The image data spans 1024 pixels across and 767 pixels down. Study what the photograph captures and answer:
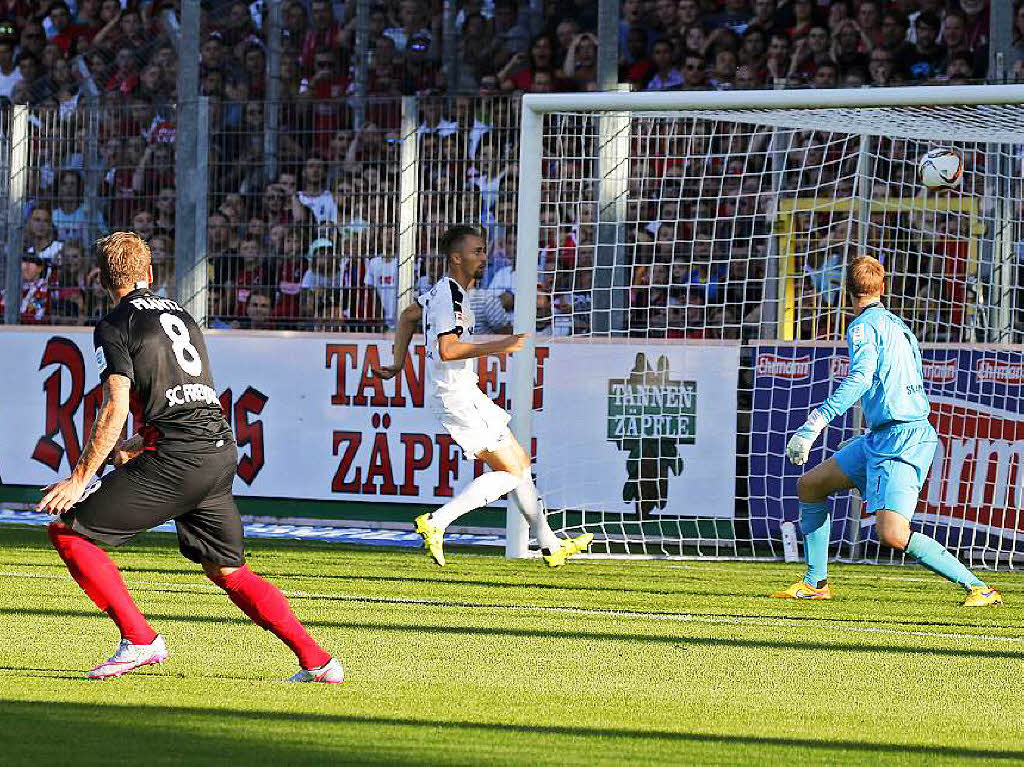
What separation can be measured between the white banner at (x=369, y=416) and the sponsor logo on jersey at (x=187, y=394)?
6555mm

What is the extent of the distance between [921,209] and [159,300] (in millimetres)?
7645

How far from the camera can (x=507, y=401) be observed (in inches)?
552

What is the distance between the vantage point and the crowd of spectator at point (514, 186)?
13.8 metres

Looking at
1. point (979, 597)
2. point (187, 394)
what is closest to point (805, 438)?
point (979, 597)

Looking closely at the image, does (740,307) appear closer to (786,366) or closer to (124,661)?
(786,366)

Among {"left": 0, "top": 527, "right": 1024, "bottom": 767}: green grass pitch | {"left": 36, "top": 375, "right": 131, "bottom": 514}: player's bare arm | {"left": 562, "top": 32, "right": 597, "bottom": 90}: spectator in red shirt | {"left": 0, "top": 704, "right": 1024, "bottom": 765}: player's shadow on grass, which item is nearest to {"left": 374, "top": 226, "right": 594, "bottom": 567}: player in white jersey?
{"left": 0, "top": 527, "right": 1024, "bottom": 767}: green grass pitch

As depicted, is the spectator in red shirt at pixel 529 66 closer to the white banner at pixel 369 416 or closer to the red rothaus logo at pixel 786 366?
the white banner at pixel 369 416

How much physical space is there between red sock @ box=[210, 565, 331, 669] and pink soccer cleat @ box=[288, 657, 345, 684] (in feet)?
0.06

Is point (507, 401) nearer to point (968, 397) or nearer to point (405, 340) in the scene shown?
point (405, 340)

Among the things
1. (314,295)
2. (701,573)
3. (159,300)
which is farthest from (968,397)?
(159,300)

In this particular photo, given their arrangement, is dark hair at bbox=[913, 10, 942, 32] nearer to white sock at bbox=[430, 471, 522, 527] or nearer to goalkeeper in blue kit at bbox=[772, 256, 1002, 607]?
goalkeeper in blue kit at bbox=[772, 256, 1002, 607]

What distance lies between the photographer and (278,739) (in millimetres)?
5594

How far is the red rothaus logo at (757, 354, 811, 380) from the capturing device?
42.8 feet

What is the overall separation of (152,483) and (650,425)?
22.8 feet
